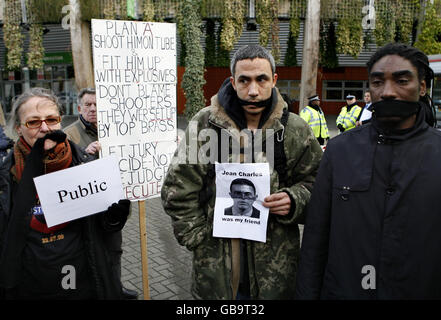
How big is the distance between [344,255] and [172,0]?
12737 mm

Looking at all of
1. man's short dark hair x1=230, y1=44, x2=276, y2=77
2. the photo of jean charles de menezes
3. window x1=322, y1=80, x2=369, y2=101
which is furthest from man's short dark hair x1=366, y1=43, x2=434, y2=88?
window x1=322, y1=80, x2=369, y2=101

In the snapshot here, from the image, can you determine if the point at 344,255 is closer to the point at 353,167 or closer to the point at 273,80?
the point at 353,167

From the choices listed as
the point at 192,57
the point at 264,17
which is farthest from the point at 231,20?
the point at 192,57

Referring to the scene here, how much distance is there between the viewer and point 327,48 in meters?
16.0

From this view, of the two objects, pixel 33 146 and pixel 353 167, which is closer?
pixel 353 167

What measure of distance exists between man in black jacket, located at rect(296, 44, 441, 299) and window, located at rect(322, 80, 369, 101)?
22823 millimetres

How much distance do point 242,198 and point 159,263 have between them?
8.73ft

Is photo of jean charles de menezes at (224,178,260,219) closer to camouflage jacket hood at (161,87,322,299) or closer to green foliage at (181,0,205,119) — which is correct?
camouflage jacket hood at (161,87,322,299)

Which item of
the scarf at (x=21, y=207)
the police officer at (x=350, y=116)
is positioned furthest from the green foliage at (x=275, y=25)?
the scarf at (x=21, y=207)

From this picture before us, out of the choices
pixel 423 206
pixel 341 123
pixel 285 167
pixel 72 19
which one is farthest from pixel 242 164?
pixel 72 19

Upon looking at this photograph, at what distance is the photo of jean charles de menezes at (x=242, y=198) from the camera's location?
1.98m

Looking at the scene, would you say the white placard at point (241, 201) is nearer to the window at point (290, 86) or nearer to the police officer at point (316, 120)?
the police officer at point (316, 120)
